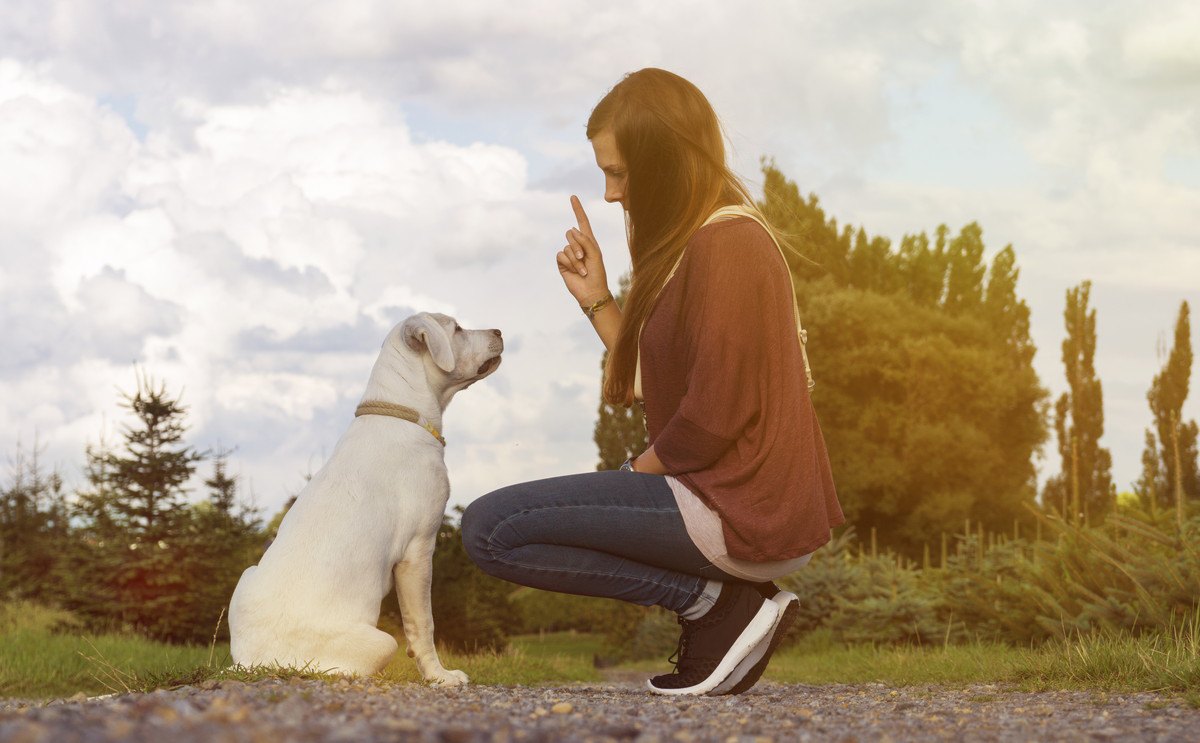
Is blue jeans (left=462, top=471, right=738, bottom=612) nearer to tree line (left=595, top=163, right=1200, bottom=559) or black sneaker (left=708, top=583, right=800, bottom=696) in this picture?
black sneaker (left=708, top=583, right=800, bottom=696)

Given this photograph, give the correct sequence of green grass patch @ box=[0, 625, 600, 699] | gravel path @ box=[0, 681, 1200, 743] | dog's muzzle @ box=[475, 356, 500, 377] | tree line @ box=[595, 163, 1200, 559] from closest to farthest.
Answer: gravel path @ box=[0, 681, 1200, 743], dog's muzzle @ box=[475, 356, 500, 377], green grass patch @ box=[0, 625, 600, 699], tree line @ box=[595, 163, 1200, 559]

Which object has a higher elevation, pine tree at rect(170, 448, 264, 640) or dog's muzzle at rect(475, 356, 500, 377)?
dog's muzzle at rect(475, 356, 500, 377)

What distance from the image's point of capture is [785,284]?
14.2 feet

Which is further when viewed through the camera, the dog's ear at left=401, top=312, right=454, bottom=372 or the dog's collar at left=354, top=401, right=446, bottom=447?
the dog's ear at left=401, top=312, right=454, bottom=372

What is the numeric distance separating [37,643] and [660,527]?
724 cm

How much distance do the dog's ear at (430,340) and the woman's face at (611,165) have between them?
1223 mm

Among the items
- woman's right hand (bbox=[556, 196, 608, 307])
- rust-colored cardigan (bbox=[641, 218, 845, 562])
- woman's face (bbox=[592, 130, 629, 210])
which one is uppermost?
Result: woman's face (bbox=[592, 130, 629, 210])

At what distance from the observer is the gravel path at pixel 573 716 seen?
2453 millimetres

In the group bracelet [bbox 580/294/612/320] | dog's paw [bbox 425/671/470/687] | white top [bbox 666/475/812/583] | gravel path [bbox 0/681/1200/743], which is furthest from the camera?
bracelet [bbox 580/294/612/320]

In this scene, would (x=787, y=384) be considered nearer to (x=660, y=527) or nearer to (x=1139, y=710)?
(x=660, y=527)

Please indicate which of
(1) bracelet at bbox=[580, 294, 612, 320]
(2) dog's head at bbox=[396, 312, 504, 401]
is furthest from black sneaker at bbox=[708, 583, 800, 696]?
(2) dog's head at bbox=[396, 312, 504, 401]

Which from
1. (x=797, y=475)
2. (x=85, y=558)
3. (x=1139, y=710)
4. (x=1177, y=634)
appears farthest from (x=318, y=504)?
(x=85, y=558)

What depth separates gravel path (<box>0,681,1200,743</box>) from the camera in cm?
245

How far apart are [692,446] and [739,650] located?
93 cm
